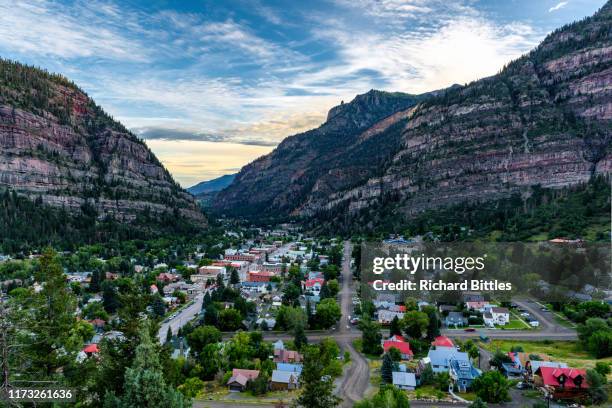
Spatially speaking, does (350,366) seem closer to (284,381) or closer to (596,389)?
(284,381)

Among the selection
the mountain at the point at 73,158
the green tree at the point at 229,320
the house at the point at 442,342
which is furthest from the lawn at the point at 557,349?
the mountain at the point at 73,158

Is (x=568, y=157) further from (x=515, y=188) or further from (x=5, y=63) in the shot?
(x=5, y=63)

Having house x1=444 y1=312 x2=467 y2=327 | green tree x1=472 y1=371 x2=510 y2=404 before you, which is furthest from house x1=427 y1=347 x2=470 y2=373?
house x1=444 y1=312 x2=467 y2=327

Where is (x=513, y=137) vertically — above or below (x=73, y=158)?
above

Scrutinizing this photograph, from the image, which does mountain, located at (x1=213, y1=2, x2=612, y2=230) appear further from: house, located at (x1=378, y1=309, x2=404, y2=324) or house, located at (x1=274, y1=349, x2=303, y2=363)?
house, located at (x1=274, y1=349, x2=303, y2=363)

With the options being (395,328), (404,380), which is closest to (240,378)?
(404,380)

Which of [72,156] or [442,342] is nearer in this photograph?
[442,342]

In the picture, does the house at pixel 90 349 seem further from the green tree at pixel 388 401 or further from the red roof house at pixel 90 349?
the green tree at pixel 388 401
